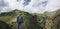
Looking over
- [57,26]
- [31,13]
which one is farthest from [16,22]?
[57,26]

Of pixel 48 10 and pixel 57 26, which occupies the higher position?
pixel 48 10

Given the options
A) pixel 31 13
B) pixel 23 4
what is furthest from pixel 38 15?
pixel 23 4

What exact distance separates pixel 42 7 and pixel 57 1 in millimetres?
523

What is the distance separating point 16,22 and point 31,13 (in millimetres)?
549

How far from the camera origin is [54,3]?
16.1 feet

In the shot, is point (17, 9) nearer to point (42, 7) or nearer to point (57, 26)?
point (42, 7)

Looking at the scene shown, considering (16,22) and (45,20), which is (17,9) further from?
(45,20)

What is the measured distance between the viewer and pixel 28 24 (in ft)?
15.5

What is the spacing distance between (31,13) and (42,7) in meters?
0.40

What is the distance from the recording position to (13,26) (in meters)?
4.65

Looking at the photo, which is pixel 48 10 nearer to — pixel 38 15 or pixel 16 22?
pixel 38 15

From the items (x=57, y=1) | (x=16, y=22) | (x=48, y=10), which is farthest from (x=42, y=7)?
(x=16, y=22)

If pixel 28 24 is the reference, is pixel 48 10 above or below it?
above

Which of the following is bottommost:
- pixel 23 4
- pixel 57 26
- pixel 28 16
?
pixel 57 26
